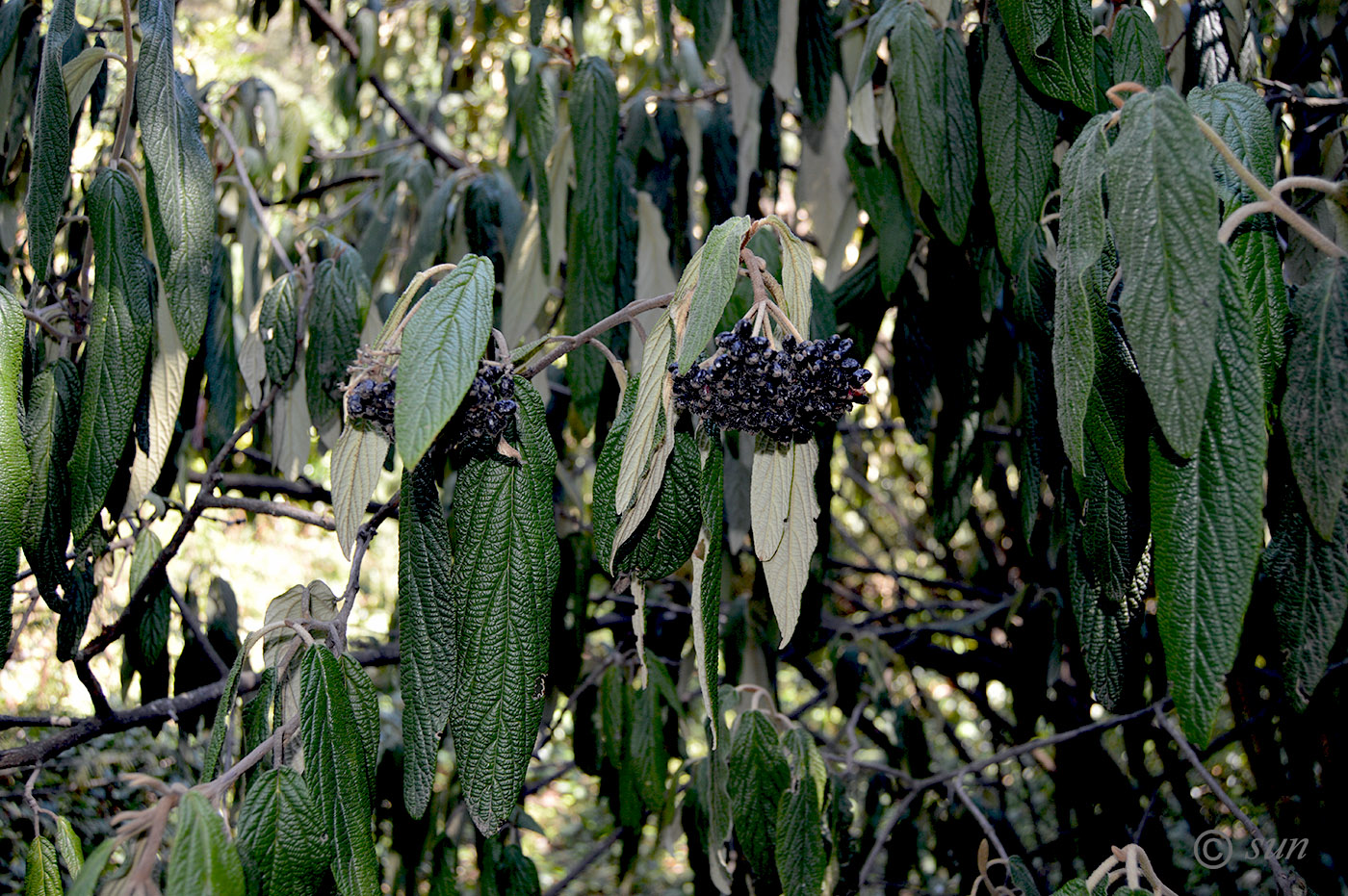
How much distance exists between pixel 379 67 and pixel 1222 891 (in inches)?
120

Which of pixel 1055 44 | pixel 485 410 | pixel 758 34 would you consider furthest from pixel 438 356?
pixel 758 34

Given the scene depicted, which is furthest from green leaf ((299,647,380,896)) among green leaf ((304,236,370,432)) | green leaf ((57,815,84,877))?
green leaf ((304,236,370,432))

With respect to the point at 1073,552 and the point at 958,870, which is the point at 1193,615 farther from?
the point at 958,870

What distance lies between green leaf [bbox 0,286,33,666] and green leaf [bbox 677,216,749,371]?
639 millimetres

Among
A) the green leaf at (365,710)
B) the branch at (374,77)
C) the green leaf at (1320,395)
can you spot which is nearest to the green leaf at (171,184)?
the green leaf at (365,710)

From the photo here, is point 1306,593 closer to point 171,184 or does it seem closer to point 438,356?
point 438,356

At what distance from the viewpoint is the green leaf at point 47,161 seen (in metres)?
1.09

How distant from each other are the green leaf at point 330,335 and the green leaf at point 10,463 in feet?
1.89

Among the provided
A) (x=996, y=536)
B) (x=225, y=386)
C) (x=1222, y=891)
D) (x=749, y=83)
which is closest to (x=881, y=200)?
(x=749, y=83)

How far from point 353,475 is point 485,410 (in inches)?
8.6

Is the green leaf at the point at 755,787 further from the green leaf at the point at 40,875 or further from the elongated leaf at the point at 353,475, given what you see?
the green leaf at the point at 40,875

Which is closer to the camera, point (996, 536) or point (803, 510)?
point (803, 510)

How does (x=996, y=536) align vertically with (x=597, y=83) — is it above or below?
below

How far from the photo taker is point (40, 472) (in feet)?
3.61
